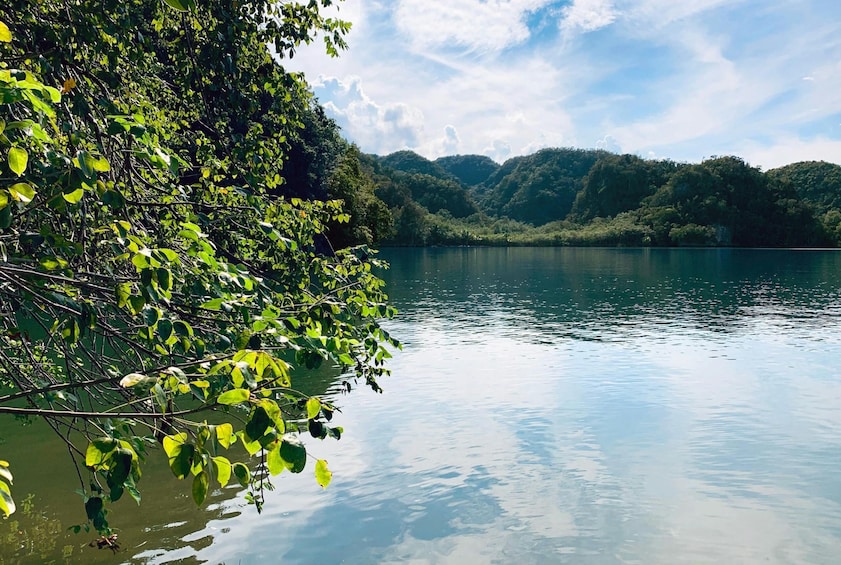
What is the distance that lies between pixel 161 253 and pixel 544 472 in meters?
12.4

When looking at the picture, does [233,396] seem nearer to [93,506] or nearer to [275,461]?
[275,461]

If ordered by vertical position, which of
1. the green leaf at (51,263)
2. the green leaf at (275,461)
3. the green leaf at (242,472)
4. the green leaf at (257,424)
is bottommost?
the green leaf at (242,472)

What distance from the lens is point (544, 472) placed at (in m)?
14.4

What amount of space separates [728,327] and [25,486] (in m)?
35.5

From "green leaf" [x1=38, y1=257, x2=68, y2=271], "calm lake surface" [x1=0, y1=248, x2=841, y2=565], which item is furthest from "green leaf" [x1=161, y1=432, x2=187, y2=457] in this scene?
"calm lake surface" [x1=0, y1=248, x2=841, y2=565]

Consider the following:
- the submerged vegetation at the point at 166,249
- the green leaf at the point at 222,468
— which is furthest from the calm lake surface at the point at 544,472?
the green leaf at the point at 222,468

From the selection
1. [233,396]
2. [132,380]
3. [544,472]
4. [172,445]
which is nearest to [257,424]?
[233,396]

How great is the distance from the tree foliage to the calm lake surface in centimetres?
418

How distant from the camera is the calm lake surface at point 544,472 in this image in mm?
10883

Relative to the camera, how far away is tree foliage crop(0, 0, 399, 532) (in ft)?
10.6

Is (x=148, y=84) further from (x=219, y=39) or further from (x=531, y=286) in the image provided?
(x=531, y=286)

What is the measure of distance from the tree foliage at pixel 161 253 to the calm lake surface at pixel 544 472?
13.7 ft

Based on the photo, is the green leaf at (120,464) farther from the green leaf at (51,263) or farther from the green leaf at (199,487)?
the green leaf at (51,263)

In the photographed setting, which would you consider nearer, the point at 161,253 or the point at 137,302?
the point at 137,302
